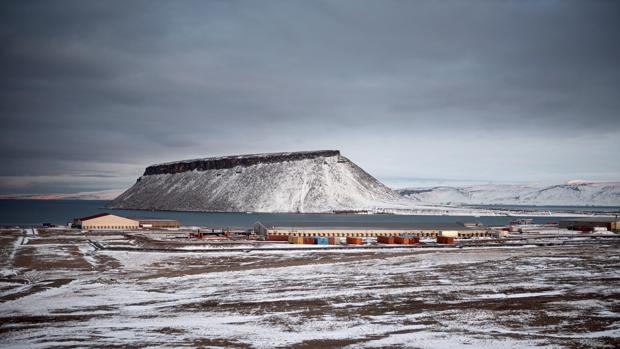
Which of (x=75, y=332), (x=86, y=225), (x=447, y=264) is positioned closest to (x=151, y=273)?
(x=75, y=332)

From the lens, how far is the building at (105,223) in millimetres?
109181

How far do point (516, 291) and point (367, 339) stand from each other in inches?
551

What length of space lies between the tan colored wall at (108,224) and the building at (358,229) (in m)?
35.5

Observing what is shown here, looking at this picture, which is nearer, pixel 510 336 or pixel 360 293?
pixel 510 336

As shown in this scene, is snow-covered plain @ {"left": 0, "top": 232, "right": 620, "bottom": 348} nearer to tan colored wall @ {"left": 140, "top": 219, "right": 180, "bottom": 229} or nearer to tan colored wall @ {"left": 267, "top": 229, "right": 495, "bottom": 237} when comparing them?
tan colored wall @ {"left": 267, "top": 229, "right": 495, "bottom": 237}

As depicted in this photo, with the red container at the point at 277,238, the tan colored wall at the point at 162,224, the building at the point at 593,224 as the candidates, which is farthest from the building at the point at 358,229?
the tan colored wall at the point at 162,224

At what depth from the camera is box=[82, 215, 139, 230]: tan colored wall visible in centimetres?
10912

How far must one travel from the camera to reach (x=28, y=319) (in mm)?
25391

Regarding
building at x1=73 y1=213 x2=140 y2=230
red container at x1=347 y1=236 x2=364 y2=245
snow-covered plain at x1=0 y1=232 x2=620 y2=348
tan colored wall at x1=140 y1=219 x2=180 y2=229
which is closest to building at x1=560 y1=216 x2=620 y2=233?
red container at x1=347 y1=236 x2=364 y2=245

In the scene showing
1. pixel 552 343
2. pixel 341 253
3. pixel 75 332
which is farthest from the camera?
pixel 341 253

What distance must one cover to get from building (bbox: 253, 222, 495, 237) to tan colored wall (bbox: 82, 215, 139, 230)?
35.5 metres

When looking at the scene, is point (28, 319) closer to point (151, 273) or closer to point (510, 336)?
point (151, 273)

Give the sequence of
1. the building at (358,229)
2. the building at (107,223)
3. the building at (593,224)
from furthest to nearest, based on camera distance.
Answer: the building at (107,223), the building at (593,224), the building at (358,229)

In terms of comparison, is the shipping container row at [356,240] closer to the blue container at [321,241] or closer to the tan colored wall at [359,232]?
the blue container at [321,241]
